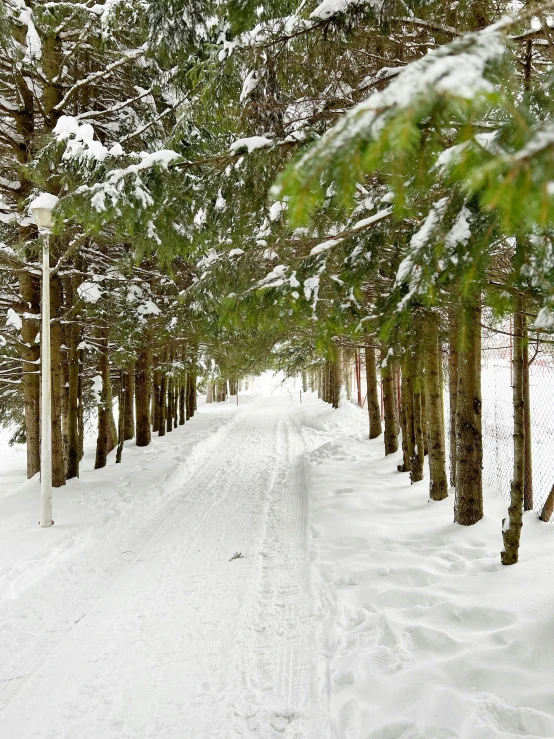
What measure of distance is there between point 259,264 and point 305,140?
1559mm

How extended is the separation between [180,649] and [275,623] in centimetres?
89

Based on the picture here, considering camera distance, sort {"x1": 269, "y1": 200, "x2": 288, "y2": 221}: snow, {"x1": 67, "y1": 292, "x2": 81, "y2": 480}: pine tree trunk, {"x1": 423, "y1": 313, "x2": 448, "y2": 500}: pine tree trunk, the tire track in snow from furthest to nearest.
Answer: {"x1": 67, "y1": 292, "x2": 81, "y2": 480}: pine tree trunk, {"x1": 423, "y1": 313, "x2": 448, "y2": 500}: pine tree trunk, {"x1": 269, "y1": 200, "x2": 288, "y2": 221}: snow, the tire track in snow

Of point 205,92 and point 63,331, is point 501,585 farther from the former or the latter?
point 63,331

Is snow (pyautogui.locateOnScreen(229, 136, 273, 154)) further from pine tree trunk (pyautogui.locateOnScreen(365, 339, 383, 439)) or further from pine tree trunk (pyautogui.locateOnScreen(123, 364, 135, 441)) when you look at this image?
pine tree trunk (pyautogui.locateOnScreen(365, 339, 383, 439))

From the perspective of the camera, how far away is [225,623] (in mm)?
4035

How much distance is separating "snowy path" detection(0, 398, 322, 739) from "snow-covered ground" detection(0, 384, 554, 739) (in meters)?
0.02

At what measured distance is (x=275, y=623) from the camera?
4.02 m

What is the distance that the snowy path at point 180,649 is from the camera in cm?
290

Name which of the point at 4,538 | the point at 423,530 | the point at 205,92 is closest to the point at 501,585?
the point at 423,530

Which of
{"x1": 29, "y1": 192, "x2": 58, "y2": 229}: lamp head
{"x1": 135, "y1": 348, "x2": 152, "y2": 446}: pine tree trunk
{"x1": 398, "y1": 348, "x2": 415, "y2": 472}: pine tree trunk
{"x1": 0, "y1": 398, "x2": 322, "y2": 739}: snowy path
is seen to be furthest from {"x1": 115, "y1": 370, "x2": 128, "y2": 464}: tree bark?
{"x1": 398, "y1": 348, "x2": 415, "y2": 472}: pine tree trunk

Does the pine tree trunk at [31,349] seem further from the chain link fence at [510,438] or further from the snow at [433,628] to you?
the chain link fence at [510,438]

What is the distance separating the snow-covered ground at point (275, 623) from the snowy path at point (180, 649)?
0.02m

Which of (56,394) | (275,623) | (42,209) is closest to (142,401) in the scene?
(56,394)

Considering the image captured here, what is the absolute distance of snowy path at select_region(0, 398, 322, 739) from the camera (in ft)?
9.53
